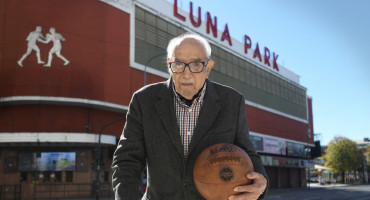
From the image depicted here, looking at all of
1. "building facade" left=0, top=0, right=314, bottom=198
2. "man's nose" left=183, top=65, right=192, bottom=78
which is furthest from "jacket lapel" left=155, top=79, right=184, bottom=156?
"building facade" left=0, top=0, right=314, bottom=198

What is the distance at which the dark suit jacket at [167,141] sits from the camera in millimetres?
2312

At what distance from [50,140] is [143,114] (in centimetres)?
2400

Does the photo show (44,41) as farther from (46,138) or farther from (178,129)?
(178,129)

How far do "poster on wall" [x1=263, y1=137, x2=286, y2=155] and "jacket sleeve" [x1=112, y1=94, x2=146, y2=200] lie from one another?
145 ft

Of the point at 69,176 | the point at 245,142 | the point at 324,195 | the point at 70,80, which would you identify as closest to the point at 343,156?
the point at 324,195

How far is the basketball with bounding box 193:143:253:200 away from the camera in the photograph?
6.80ft

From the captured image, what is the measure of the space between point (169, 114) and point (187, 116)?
0.39 feet

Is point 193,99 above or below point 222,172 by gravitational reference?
above

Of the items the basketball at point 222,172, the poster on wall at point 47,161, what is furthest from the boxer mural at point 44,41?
the basketball at point 222,172

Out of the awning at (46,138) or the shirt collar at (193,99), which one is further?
the awning at (46,138)

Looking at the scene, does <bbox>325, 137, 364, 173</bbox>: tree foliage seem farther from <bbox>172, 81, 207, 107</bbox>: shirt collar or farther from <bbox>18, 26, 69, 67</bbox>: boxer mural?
<bbox>172, 81, 207, 107</bbox>: shirt collar

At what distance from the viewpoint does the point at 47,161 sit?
27.6 metres

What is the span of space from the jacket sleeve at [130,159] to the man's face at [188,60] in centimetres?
35

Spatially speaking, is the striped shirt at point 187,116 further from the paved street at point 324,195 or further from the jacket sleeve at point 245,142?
the paved street at point 324,195
